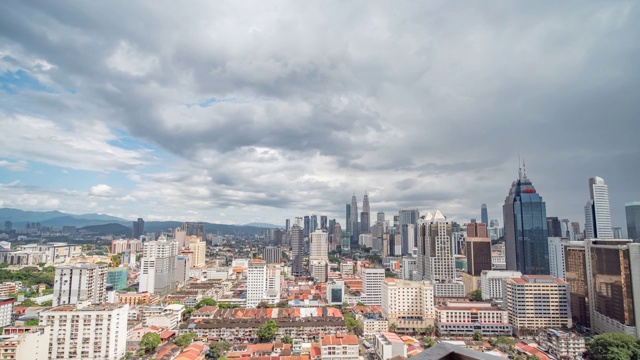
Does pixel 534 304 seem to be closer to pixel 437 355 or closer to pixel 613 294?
pixel 613 294

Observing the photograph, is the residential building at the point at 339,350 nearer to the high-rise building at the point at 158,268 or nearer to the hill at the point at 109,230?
the high-rise building at the point at 158,268

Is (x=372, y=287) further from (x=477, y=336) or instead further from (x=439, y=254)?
(x=477, y=336)

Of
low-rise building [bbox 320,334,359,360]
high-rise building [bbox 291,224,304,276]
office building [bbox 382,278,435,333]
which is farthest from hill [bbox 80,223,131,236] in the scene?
low-rise building [bbox 320,334,359,360]

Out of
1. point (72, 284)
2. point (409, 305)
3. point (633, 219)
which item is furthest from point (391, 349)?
point (633, 219)

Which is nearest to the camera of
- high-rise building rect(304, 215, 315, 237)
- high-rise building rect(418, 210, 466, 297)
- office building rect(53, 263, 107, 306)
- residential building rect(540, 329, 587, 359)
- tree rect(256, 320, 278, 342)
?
residential building rect(540, 329, 587, 359)

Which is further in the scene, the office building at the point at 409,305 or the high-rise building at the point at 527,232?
the high-rise building at the point at 527,232

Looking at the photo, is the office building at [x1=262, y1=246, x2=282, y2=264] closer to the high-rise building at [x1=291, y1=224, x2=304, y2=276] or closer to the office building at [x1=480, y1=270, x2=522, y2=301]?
the high-rise building at [x1=291, y1=224, x2=304, y2=276]

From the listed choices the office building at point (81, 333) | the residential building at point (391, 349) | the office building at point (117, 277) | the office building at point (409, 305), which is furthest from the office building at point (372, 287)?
the office building at point (117, 277)
